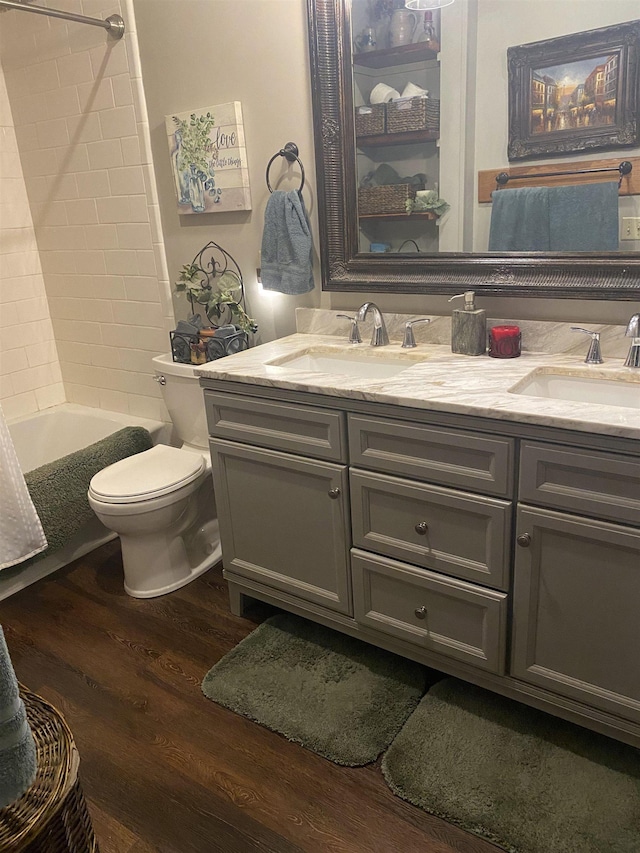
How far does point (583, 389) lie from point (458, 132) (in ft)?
2.68

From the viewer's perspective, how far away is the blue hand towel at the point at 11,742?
2.89ft

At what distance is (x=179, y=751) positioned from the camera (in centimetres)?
180

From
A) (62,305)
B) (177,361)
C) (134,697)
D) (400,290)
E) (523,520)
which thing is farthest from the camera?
(62,305)

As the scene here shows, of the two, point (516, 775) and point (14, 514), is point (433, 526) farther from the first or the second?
point (14, 514)

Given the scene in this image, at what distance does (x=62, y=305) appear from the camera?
3.23 meters

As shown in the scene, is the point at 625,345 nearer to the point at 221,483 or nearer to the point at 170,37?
the point at 221,483

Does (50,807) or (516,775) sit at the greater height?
(50,807)

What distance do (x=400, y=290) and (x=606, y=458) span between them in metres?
0.95

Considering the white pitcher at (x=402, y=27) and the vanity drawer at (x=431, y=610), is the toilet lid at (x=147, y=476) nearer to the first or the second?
the vanity drawer at (x=431, y=610)

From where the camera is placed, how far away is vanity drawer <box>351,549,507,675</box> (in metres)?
1.73

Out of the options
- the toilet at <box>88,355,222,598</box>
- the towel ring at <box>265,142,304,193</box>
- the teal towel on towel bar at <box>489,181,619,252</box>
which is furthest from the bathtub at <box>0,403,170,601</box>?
the teal towel on towel bar at <box>489,181,619,252</box>

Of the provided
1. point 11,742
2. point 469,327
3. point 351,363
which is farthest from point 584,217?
point 11,742

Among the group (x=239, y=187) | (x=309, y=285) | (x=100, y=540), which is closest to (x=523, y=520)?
(x=309, y=285)

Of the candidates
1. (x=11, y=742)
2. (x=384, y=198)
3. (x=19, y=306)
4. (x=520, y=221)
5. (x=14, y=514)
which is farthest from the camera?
(x=19, y=306)
